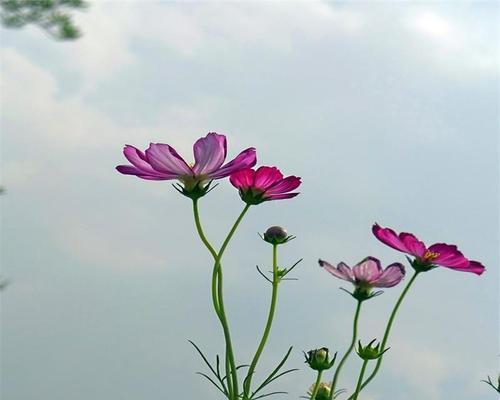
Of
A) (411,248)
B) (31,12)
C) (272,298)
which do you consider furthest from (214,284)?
(31,12)

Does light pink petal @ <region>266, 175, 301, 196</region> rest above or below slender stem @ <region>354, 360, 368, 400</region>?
above

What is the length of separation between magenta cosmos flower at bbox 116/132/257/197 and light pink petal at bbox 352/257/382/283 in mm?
143

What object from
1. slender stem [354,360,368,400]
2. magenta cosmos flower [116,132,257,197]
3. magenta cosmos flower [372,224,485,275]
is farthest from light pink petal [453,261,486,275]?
magenta cosmos flower [116,132,257,197]

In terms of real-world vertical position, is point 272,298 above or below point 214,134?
below

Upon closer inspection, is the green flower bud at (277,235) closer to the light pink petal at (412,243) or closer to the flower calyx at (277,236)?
the flower calyx at (277,236)

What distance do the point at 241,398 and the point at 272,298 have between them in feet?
0.37

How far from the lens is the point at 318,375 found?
77cm

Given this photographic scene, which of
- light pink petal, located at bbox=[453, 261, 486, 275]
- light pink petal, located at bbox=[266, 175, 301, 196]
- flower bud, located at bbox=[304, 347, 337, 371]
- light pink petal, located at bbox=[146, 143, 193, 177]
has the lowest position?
flower bud, located at bbox=[304, 347, 337, 371]

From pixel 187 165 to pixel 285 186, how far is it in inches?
4.0

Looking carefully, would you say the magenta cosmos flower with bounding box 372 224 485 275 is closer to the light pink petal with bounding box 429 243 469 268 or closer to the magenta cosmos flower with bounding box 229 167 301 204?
the light pink petal with bounding box 429 243 469 268

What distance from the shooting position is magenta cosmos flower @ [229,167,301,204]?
0.80 meters

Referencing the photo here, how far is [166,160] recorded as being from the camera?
29.2 inches

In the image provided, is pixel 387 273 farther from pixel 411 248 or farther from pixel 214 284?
pixel 214 284

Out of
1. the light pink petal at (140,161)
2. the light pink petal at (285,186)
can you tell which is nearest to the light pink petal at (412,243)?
the light pink petal at (285,186)
